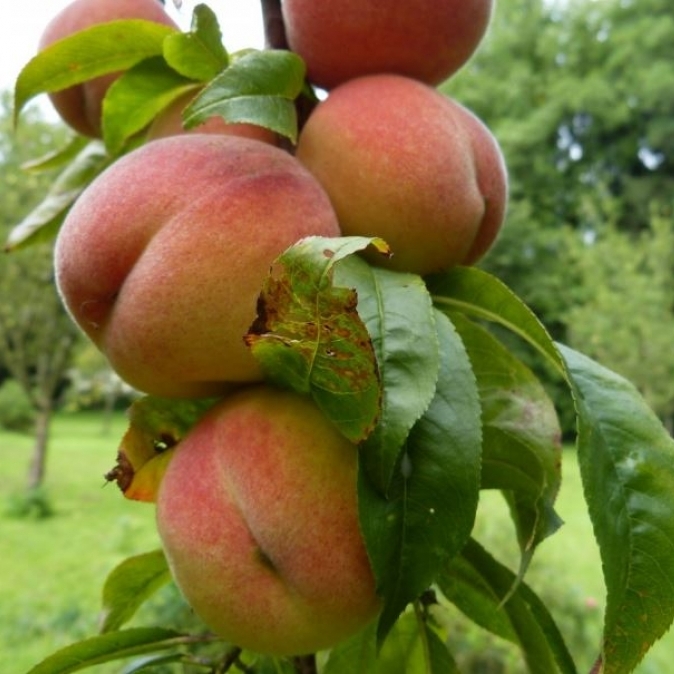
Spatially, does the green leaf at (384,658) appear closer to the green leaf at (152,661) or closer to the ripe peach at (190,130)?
the green leaf at (152,661)

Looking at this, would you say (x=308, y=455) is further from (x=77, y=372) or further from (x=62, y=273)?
(x=77, y=372)

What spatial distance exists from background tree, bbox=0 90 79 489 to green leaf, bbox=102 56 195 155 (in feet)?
20.9

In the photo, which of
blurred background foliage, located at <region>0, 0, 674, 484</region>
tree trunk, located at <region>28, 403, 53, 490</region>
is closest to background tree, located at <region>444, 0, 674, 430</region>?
blurred background foliage, located at <region>0, 0, 674, 484</region>

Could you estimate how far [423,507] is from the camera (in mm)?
423

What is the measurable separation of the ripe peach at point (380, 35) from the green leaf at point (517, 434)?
161 mm

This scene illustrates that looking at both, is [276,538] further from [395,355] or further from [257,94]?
[257,94]

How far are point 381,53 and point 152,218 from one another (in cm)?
19

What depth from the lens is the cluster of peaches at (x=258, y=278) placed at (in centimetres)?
43

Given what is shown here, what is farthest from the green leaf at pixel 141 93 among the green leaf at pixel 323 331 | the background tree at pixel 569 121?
the background tree at pixel 569 121

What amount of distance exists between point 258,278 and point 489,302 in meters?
0.14

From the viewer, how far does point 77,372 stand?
11070 mm

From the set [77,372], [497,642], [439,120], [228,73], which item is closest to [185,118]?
[228,73]

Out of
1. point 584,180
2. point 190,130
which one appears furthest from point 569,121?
point 190,130

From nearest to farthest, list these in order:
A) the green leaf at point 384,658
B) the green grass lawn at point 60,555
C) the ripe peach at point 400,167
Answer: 1. the ripe peach at point 400,167
2. the green leaf at point 384,658
3. the green grass lawn at point 60,555
